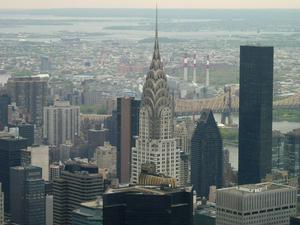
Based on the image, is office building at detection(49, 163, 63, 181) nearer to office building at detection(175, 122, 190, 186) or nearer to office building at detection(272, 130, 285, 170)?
office building at detection(175, 122, 190, 186)

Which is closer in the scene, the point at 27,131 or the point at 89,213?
the point at 89,213

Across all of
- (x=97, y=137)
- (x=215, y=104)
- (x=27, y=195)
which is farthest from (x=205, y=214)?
(x=215, y=104)

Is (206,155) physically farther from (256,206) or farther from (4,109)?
(4,109)

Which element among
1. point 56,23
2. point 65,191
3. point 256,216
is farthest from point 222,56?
point 256,216

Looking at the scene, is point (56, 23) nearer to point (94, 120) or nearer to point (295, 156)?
point (94, 120)

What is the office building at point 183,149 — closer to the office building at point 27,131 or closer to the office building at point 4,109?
the office building at point 27,131

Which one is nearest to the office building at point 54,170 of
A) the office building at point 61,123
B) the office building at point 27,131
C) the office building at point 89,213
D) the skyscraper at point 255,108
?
the office building at point 27,131

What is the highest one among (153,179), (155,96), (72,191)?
(155,96)
